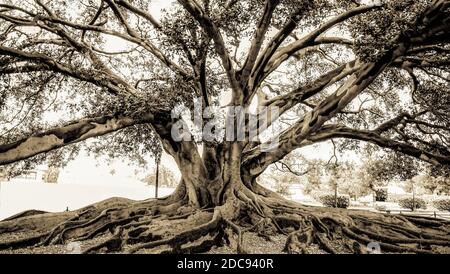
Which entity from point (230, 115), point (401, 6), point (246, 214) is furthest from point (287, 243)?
point (401, 6)

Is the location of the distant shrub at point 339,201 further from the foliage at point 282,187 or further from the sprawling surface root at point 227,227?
the sprawling surface root at point 227,227

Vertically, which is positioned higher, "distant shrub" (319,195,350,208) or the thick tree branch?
the thick tree branch

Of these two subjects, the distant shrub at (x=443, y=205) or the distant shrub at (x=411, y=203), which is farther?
the distant shrub at (x=411, y=203)

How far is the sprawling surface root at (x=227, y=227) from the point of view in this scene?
21.2ft

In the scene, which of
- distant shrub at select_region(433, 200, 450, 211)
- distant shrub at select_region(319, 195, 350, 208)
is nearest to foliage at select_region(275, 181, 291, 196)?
distant shrub at select_region(319, 195, 350, 208)

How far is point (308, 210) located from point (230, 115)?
11.2 ft

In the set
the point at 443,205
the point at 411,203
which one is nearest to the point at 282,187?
the point at 411,203

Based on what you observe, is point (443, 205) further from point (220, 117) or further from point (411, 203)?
point (220, 117)

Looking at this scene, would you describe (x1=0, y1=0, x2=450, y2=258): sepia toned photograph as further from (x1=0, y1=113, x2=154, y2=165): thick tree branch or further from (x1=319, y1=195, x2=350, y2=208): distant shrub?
(x1=319, y1=195, x2=350, y2=208): distant shrub

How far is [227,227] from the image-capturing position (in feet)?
23.5

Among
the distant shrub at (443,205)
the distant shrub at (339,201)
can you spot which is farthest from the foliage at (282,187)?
the distant shrub at (443,205)

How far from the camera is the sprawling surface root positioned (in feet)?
21.2

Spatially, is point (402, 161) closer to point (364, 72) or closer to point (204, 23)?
point (364, 72)

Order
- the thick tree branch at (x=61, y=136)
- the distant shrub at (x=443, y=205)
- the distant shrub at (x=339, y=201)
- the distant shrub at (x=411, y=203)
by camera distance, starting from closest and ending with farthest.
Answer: the thick tree branch at (x=61, y=136) < the distant shrub at (x=339, y=201) < the distant shrub at (x=443, y=205) < the distant shrub at (x=411, y=203)
